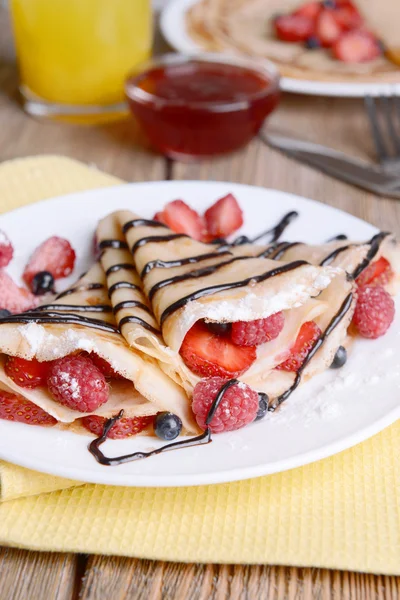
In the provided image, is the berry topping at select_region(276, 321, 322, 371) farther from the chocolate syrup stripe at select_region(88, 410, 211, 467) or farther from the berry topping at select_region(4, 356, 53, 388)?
the berry topping at select_region(4, 356, 53, 388)

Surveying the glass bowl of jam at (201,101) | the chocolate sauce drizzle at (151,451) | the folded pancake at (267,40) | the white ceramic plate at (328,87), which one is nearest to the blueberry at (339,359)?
the chocolate sauce drizzle at (151,451)

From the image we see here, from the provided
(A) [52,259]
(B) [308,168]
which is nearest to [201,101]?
(B) [308,168]

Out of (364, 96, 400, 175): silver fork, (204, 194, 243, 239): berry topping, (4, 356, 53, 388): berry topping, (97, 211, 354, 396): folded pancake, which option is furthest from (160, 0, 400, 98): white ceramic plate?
(4, 356, 53, 388): berry topping

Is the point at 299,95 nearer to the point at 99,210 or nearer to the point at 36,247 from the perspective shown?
the point at 99,210

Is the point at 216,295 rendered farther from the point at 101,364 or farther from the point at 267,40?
the point at 267,40

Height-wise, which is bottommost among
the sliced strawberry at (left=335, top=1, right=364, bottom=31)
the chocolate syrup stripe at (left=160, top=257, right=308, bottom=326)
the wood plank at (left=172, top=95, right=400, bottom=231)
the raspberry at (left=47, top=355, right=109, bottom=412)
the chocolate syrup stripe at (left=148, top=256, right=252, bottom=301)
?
the wood plank at (left=172, top=95, right=400, bottom=231)

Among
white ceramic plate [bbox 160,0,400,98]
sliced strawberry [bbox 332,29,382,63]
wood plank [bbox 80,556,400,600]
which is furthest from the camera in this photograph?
sliced strawberry [bbox 332,29,382,63]

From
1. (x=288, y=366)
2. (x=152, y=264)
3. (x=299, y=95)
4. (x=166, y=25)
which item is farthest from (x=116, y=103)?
(x=288, y=366)
